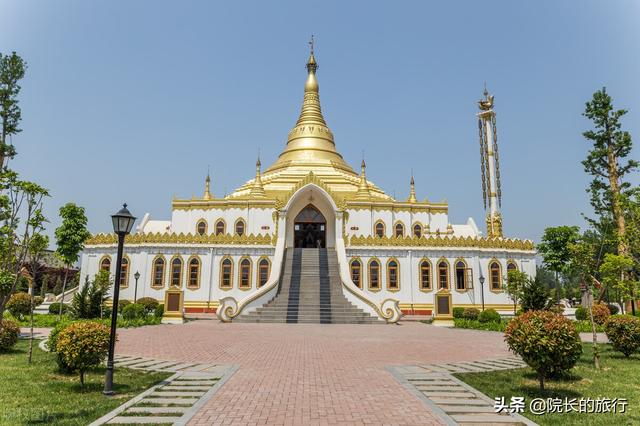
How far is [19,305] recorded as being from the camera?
2366 centimetres

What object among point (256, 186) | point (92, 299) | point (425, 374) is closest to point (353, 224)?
point (256, 186)

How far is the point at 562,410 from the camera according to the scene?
7684 millimetres

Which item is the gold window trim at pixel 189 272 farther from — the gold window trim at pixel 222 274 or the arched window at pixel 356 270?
the arched window at pixel 356 270

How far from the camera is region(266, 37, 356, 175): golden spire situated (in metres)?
45.1

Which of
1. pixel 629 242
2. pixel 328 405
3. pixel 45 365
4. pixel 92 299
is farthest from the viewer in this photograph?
pixel 92 299

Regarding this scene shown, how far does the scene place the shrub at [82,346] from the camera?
9.09 m

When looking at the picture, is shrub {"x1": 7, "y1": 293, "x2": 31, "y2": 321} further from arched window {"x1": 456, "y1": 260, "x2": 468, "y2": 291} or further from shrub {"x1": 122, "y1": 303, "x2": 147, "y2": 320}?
arched window {"x1": 456, "y1": 260, "x2": 468, "y2": 291}

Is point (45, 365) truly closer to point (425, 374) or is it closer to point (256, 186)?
point (425, 374)

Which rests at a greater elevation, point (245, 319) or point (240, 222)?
point (240, 222)

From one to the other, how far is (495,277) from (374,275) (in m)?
9.05

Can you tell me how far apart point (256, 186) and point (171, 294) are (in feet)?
54.7

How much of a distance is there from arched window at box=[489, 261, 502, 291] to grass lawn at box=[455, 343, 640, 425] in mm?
20175

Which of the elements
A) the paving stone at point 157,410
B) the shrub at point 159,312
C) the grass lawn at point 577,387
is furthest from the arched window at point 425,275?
the paving stone at point 157,410

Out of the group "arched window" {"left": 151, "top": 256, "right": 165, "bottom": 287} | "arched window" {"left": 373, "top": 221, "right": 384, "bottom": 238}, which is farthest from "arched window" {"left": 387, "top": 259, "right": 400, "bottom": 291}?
"arched window" {"left": 151, "top": 256, "right": 165, "bottom": 287}
